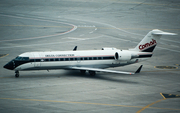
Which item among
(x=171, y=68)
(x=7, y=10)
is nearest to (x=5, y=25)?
(x=7, y=10)

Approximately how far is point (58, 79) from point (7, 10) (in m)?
70.2

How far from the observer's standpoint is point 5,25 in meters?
82.4

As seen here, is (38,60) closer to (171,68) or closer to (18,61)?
(18,61)

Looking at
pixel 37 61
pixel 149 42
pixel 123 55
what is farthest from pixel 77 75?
pixel 149 42

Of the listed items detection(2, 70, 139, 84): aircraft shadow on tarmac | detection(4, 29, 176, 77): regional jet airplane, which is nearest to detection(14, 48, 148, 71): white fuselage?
detection(4, 29, 176, 77): regional jet airplane

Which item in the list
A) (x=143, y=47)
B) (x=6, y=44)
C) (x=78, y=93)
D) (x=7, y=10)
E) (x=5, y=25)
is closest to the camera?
(x=78, y=93)

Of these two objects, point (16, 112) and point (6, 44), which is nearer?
point (16, 112)

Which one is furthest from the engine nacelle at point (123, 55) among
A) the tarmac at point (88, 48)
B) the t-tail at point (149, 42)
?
the t-tail at point (149, 42)

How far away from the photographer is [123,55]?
42.5 metres

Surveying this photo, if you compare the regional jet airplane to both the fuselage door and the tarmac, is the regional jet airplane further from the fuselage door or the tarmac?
the tarmac

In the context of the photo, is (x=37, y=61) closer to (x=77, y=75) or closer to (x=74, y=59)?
(x=74, y=59)

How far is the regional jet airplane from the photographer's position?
1566 inches

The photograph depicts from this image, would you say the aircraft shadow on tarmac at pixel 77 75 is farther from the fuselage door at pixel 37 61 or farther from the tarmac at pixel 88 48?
the fuselage door at pixel 37 61

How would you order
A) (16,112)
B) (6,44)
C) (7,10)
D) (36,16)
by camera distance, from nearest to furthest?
(16,112) → (6,44) → (36,16) → (7,10)
